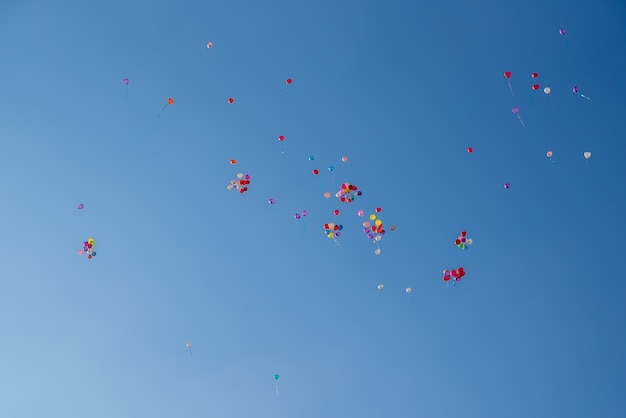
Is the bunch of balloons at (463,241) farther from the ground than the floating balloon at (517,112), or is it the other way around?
the floating balloon at (517,112)

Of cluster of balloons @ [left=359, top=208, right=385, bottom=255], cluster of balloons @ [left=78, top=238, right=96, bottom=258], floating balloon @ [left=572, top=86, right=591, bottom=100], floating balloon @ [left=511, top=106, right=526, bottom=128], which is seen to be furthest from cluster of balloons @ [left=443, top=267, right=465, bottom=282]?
cluster of balloons @ [left=78, top=238, right=96, bottom=258]

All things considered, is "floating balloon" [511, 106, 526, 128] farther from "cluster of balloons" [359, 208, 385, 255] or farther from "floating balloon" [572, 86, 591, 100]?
"cluster of balloons" [359, 208, 385, 255]

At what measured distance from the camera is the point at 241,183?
3.18 meters

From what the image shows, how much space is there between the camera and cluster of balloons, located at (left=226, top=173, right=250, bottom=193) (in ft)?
10.4

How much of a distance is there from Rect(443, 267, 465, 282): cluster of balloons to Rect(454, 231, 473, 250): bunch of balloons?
99mm

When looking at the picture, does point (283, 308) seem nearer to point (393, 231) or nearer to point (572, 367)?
point (393, 231)

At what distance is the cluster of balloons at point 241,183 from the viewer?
3.17 metres

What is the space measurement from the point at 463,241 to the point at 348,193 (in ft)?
1.80

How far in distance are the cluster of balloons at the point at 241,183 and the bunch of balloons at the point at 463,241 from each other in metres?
0.97

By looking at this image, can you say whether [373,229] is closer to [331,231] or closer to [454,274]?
[331,231]

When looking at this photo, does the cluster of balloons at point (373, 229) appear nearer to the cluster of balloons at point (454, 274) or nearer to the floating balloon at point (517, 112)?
the cluster of balloons at point (454, 274)

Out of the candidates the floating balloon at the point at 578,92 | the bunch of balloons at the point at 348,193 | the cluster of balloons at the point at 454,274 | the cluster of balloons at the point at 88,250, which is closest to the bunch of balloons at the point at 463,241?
the cluster of balloons at the point at 454,274

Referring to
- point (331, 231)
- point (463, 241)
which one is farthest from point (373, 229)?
point (463, 241)

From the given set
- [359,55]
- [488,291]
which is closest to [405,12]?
[359,55]
